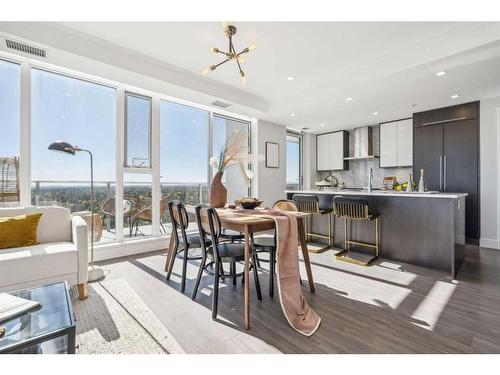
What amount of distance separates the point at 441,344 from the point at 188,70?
4014 millimetres

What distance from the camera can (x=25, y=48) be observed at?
2.56 meters

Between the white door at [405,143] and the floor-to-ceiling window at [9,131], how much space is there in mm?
6580

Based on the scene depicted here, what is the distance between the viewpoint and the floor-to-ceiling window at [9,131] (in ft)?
9.32

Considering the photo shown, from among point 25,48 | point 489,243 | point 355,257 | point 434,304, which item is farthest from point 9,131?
point 489,243

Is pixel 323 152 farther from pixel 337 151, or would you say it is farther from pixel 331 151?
pixel 337 151

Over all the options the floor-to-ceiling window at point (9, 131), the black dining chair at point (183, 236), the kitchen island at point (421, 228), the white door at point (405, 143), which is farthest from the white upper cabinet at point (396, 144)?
the floor-to-ceiling window at point (9, 131)

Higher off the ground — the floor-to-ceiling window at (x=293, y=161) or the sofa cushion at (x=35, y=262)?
the floor-to-ceiling window at (x=293, y=161)

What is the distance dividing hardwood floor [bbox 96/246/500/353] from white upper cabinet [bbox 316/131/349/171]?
3.79 meters

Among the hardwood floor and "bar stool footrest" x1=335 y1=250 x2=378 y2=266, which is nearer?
the hardwood floor

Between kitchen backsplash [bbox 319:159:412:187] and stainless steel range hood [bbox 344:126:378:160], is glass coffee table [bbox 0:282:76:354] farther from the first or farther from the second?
kitchen backsplash [bbox 319:159:412:187]

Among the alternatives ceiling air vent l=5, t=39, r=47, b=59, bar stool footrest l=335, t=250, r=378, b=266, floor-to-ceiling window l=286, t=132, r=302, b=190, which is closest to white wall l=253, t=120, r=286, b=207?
floor-to-ceiling window l=286, t=132, r=302, b=190

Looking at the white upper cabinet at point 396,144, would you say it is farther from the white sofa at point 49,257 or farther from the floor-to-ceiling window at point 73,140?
the white sofa at point 49,257

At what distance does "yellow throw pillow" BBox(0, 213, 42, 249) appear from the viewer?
7.27ft
